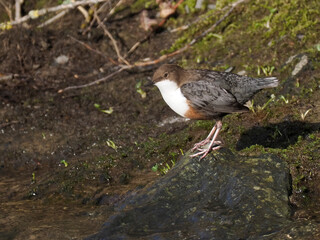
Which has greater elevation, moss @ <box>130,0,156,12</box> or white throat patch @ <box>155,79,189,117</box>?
moss @ <box>130,0,156,12</box>

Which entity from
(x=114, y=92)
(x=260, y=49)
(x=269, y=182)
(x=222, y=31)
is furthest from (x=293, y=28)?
(x=269, y=182)

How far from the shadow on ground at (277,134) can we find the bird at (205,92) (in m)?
0.66

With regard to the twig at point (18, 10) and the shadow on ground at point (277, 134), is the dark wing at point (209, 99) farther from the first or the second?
the twig at point (18, 10)

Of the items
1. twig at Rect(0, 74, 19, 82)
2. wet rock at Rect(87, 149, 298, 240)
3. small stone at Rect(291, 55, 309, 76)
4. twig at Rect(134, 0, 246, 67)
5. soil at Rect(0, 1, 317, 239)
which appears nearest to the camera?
wet rock at Rect(87, 149, 298, 240)

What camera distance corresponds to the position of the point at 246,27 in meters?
8.08

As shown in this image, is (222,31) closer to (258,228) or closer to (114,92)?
(114,92)

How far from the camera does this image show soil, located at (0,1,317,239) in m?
5.30

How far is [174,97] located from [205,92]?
301mm

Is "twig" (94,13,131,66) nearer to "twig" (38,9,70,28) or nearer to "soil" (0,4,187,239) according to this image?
"soil" (0,4,187,239)

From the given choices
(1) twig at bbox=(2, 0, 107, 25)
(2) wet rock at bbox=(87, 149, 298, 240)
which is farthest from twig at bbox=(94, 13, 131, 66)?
(2) wet rock at bbox=(87, 149, 298, 240)

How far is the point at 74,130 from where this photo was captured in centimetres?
696

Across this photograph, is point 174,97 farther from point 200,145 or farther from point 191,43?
point 191,43

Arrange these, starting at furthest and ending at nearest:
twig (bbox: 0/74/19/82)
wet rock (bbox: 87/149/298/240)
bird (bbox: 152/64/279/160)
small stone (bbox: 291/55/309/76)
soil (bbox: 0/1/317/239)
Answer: twig (bbox: 0/74/19/82) → small stone (bbox: 291/55/309/76) → soil (bbox: 0/1/317/239) → bird (bbox: 152/64/279/160) → wet rock (bbox: 87/149/298/240)

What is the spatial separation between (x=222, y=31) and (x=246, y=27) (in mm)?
411
